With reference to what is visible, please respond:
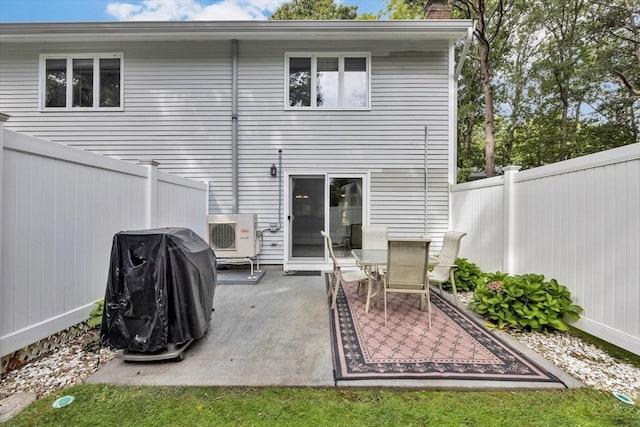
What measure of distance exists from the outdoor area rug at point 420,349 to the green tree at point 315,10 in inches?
677

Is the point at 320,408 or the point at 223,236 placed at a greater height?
the point at 223,236

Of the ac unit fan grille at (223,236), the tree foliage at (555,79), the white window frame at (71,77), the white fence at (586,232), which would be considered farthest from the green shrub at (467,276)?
the white window frame at (71,77)

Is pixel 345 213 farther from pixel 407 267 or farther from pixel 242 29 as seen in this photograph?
pixel 242 29

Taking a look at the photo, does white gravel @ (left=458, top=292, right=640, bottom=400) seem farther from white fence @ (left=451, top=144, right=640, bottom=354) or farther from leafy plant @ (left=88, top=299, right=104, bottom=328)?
leafy plant @ (left=88, top=299, right=104, bottom=328)

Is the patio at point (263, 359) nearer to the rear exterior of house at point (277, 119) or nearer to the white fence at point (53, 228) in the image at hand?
the white fence at point (53, 228)

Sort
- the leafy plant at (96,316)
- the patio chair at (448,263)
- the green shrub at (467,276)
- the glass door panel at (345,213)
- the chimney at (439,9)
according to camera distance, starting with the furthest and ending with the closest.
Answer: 1. the chimney at (439,9)
2. the glass door panel at (345,213)
3. the green shrub at (467,276)
4. the patio chair at (448,263)
5. the leafy plant at (96,316)

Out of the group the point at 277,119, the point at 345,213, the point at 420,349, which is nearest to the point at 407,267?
the point at 420,349

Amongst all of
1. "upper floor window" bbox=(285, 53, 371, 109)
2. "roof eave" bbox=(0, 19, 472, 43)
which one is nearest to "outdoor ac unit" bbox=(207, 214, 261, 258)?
"upper floor window" bbox=(285, 53, 371, 109)

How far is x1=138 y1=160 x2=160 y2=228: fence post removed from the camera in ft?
12.8

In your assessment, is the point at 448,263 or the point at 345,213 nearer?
the point at 448,263

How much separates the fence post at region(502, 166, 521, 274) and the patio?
134 cm

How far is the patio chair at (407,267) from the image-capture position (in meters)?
3.11

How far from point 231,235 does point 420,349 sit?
3.80 metres

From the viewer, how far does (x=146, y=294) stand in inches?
90.5
